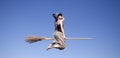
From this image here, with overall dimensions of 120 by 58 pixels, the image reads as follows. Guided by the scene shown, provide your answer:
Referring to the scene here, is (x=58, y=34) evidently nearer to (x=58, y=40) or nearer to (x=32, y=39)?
(x=58, y=40)

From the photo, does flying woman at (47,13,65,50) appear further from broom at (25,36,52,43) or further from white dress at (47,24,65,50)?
broom at (25,36,52,43)

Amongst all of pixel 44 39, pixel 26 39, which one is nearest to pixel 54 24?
pixel 44 39

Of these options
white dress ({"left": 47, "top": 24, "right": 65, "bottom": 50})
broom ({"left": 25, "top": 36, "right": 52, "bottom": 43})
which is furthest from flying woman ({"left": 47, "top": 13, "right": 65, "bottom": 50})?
broom ({"left": 25, "top": 36, "right": 52, "bottom": 43})

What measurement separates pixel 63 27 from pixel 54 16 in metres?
0.41

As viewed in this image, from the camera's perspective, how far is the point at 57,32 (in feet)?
22.0

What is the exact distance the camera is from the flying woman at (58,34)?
6.59 meters

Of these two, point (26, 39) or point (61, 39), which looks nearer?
point (61, 39)

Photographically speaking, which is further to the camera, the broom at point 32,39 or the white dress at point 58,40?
the broom at point 32,39

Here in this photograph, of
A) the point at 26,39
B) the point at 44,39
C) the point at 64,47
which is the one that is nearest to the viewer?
the point at 64,47

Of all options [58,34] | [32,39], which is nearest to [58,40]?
[58,34]

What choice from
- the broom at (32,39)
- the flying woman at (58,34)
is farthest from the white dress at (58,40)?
the broom at (32,39)

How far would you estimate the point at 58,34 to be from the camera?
666 centimetres

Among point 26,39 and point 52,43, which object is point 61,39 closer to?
point 52,43

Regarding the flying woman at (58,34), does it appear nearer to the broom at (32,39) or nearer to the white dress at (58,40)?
the white dress at (58,40)
